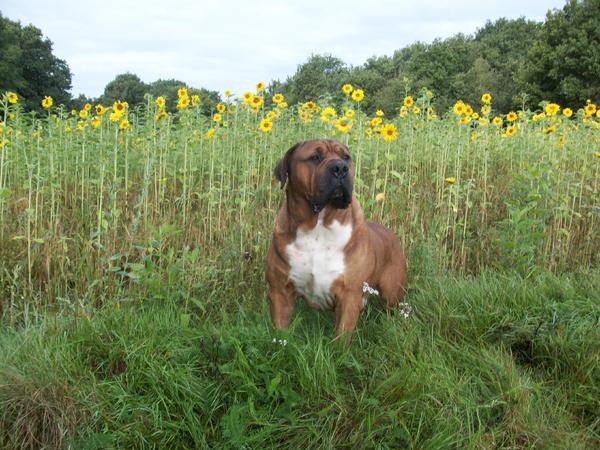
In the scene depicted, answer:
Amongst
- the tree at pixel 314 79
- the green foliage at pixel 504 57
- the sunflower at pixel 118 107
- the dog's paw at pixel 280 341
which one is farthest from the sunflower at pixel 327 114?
the tree at pixel 314 79

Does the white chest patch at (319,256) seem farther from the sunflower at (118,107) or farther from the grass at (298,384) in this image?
the sunflower at (118,107)

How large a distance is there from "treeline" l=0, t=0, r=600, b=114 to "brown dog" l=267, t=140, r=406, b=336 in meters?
9.03

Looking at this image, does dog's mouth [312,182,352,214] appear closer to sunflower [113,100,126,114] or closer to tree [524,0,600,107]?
sunflower [113,100,126,114]

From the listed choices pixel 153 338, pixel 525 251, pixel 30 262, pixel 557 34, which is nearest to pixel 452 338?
pixel 525 251

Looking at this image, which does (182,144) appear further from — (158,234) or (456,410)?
(456,410)

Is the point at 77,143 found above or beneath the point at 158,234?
above

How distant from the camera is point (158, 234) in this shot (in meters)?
3.16

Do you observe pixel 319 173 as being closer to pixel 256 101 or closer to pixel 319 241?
pixel 319 241

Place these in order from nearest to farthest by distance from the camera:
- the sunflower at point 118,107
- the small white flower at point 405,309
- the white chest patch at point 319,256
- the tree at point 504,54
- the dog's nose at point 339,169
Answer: the dog's nose at point 339,169
the white chest patch at point 319,256
the small white flower at point 405,309
the sunflower at point 118,107
the tree at point 504,54

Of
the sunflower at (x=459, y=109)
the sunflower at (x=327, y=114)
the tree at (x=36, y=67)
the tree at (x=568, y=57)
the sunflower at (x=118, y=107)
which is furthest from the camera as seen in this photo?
the tree at (x=36, y=67)

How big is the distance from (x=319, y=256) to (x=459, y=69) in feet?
119

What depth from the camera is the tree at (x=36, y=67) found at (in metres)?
32.0

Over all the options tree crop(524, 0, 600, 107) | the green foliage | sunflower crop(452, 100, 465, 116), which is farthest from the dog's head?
the green foliage

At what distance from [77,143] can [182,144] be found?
0.88 m
